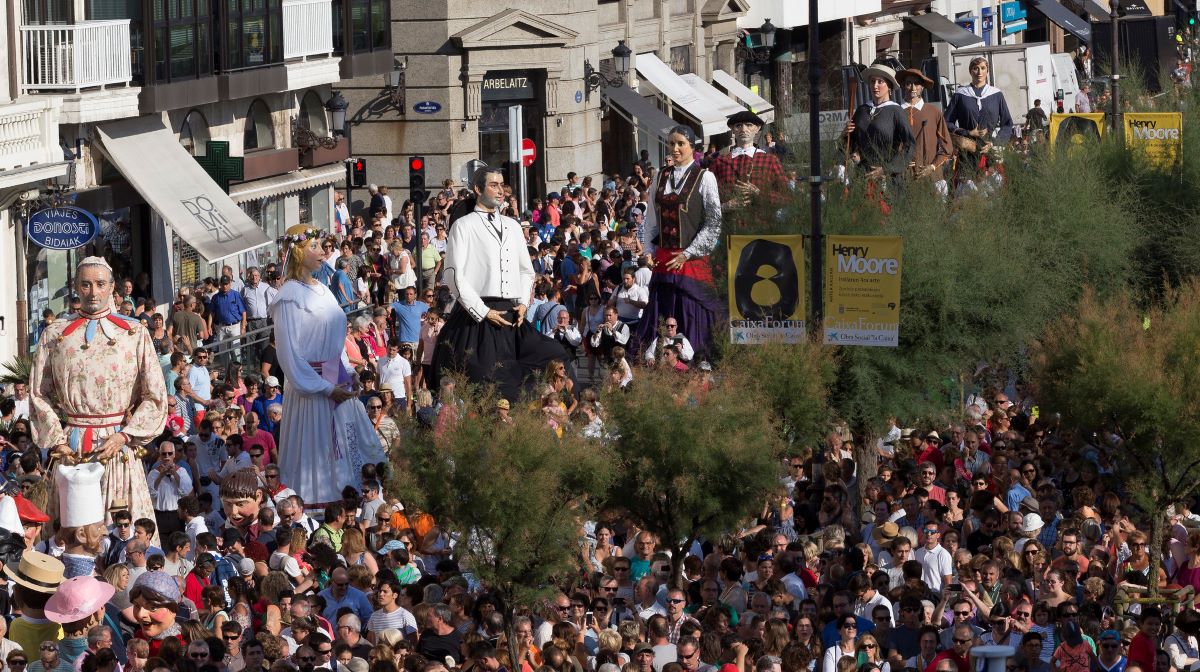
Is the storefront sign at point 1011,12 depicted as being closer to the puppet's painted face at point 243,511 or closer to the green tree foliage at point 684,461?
the green tree foliage at point 684,461

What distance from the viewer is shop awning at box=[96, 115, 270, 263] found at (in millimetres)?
30281

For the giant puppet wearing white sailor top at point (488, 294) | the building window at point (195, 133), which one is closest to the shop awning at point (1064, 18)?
the building window at point (195, 133)

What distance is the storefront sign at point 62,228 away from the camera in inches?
1033

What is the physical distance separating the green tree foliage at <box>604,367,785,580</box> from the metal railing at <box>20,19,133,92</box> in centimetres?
1536

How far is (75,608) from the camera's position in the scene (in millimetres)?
11547

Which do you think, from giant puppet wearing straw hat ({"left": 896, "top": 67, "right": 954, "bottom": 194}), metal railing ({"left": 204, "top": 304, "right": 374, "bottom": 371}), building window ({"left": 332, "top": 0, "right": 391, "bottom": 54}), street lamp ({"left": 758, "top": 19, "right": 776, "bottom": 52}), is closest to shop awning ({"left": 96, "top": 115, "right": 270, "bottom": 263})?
metal railing ({"left": 204, "top": 304, "right": 374, "bottom": 371})

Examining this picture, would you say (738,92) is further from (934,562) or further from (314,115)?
(934,562)

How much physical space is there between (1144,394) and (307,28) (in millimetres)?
21446

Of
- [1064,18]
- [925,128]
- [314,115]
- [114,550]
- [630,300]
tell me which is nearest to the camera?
[114,550]

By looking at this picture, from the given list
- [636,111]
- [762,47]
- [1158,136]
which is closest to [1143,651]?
[1158,136]

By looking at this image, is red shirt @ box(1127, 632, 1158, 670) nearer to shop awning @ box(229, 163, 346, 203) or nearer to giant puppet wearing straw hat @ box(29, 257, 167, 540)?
giant puppet wearing straw hat @ box(29, 257, 167, 540)

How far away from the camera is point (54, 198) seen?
27656mm

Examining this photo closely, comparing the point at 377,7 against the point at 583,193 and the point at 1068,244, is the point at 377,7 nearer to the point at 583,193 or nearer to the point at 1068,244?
the point at 583,193

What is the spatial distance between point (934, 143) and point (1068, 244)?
1.49 m
